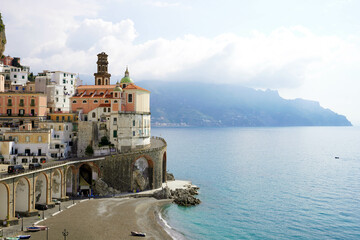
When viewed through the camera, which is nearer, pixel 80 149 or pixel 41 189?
pixel 41 189

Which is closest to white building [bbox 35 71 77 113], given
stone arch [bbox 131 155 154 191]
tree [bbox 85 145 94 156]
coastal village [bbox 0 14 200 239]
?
coastal village [bbox 0 14 200 239]

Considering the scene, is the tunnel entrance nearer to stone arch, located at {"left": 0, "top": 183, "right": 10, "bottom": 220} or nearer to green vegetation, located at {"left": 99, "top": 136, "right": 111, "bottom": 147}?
green vegetation, located at {"left": 99, "top": 136, "right": 111, "bottom": 147}

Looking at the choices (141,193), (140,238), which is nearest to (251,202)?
(141,193)

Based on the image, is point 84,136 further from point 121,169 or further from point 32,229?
point 32,229

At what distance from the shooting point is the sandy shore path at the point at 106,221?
1882 inches

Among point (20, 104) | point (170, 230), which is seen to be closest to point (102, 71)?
point (20, 104)

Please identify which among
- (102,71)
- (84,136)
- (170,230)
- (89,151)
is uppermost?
(102,71)

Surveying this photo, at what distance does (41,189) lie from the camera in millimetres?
59656

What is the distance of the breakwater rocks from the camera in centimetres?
6950

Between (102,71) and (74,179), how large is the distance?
47191 mm

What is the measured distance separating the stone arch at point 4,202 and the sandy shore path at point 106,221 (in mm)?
5682

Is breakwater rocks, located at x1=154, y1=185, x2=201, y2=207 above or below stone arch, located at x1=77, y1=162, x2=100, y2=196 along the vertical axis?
below

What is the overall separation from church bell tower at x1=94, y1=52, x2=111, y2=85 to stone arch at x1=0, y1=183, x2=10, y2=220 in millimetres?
60633

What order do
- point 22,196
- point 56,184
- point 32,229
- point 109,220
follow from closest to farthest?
1. point 32,229
2. point 22,196
3. point 109,220
4. point 56,184
